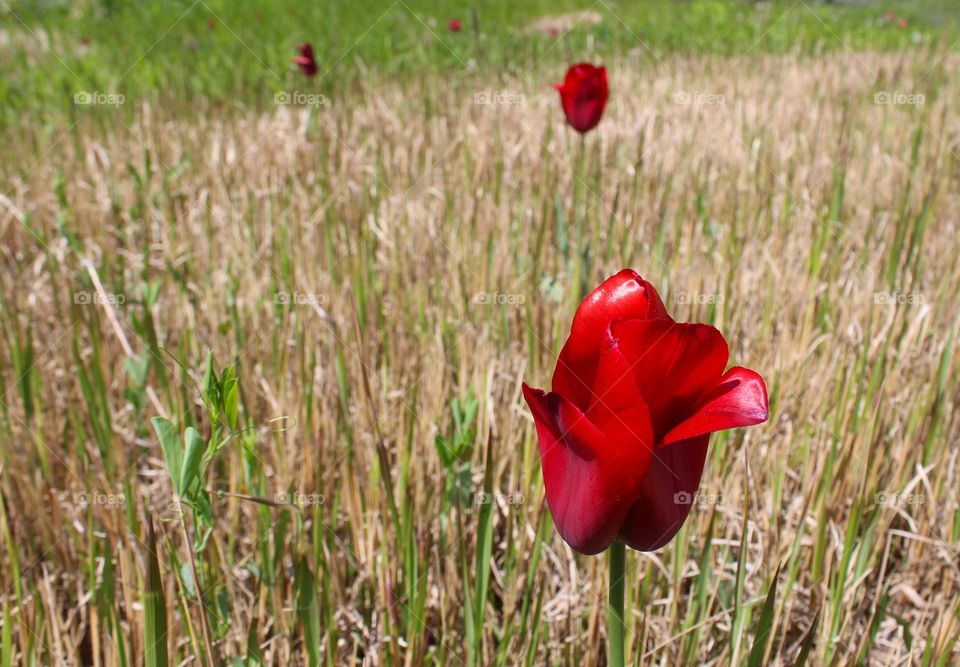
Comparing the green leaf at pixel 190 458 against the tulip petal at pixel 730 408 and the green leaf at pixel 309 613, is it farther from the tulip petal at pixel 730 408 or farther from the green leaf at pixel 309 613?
the tulip petal at pixel 730 408

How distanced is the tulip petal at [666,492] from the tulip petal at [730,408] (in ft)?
0.13

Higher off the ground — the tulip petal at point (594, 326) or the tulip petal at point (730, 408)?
the tulip petal at point (594, 326)

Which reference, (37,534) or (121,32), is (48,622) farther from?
(121,32)

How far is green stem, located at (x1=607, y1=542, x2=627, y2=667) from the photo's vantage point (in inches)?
23.1

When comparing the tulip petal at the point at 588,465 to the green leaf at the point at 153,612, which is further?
the green leaf at the point at 153,612

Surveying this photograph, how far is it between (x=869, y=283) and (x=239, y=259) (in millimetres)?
1652

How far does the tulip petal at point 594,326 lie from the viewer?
0.55 m

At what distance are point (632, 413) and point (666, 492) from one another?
0.09m

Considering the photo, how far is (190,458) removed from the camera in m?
0.78

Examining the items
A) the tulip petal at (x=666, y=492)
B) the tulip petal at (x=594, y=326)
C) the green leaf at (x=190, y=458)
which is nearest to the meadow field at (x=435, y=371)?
the green leaf at (x=190, y=458)

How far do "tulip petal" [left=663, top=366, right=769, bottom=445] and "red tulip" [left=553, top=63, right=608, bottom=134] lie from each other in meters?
1.56

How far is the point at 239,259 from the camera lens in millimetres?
2373

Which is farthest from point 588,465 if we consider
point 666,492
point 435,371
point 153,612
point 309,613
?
point 435,371

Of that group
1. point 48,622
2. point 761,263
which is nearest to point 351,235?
point 761,263
